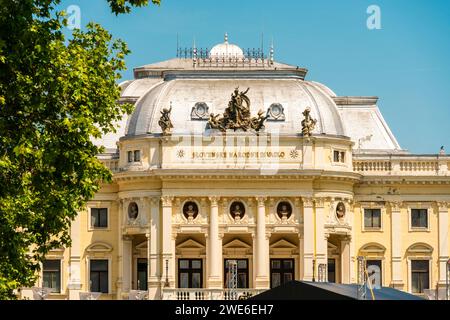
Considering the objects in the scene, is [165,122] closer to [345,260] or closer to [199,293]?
[199,293]

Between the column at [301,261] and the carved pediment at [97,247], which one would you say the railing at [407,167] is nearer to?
the column at [301,261]

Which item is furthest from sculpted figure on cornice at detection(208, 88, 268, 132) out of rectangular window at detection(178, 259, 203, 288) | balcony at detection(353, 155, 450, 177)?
rectangular window at detection(178, 259, 203, 288)

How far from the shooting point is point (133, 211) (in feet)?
340

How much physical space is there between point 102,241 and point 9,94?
58591mm

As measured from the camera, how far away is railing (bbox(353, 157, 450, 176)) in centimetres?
10481

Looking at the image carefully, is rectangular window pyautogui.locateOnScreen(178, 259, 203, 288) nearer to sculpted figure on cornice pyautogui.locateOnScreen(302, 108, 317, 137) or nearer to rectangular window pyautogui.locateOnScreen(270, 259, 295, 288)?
rectangular window pyautogui.locateOnScreen(270, 259, 295, 288)

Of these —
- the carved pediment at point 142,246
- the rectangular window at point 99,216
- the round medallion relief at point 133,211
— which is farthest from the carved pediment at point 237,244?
the rectangular window at point 99,216

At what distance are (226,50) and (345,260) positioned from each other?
78.3 ft

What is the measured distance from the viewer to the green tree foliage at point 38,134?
45719 mm

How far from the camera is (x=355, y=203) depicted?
105 meters

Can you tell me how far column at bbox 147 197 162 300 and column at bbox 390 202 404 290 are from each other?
1723 centimetres

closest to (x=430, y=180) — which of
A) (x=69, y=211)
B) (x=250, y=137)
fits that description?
(x=250, y=137)
